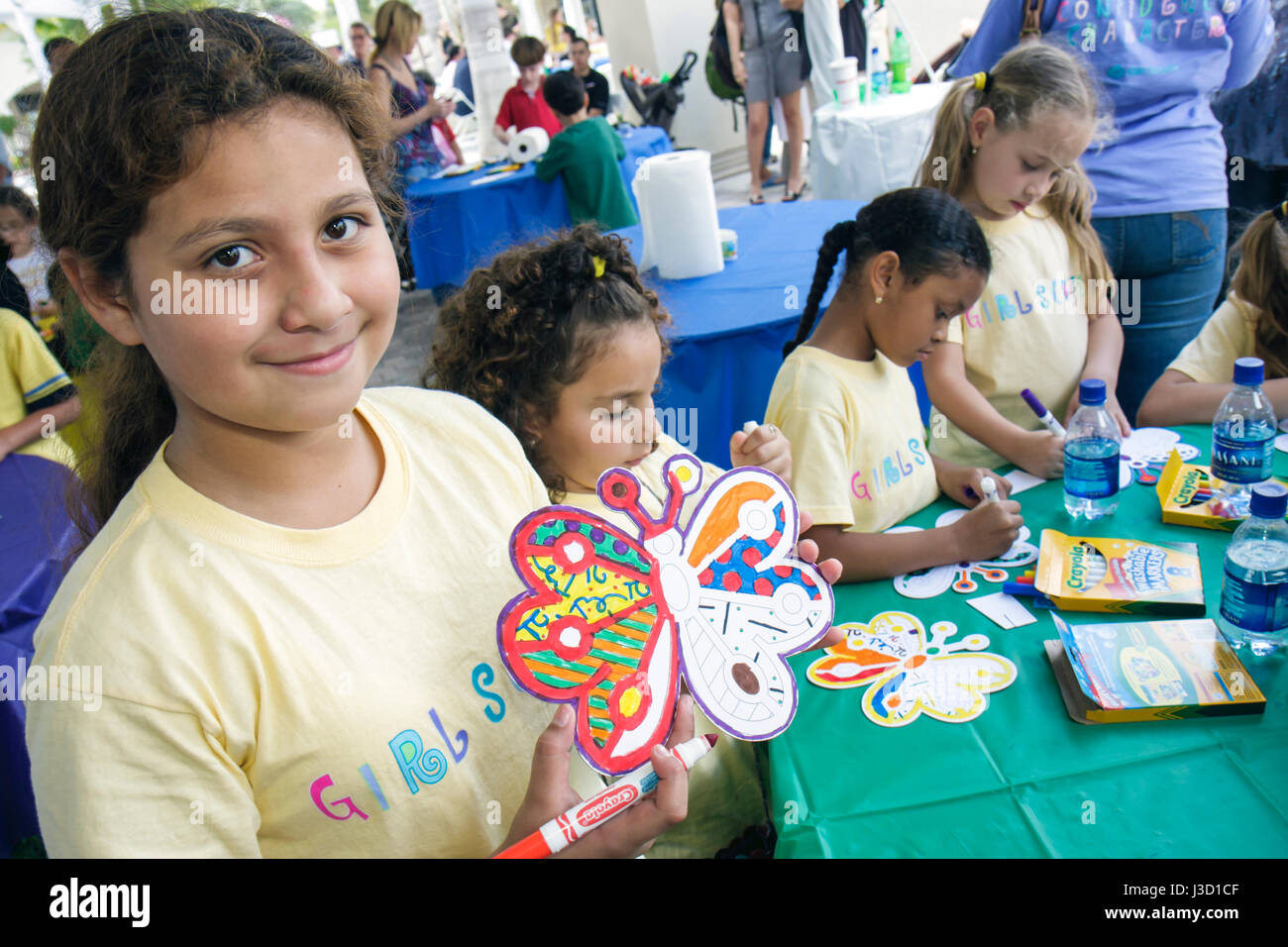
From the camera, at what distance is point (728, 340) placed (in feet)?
7.38

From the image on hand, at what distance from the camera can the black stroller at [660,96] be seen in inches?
304

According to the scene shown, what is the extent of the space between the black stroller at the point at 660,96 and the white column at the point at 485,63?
2229mm

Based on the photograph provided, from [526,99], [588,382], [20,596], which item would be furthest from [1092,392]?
[526,99]

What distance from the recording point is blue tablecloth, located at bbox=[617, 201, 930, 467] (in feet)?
7.39

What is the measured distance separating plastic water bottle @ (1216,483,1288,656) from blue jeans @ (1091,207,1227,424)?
51.0 inches

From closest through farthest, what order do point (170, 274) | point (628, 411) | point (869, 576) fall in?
point (170, 274)
point (628, 411)
point (869, 576)

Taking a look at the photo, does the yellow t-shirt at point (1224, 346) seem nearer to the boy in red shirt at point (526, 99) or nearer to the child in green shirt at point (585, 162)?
the child in green shirt at point (585, 162)

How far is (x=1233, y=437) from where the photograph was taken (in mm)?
1351

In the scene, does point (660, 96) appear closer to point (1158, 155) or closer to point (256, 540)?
point (1158, 155)

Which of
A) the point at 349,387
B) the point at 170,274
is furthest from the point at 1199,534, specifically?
the point at 170,274

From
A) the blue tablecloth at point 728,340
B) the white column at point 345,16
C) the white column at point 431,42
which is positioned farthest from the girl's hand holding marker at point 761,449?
the white column at point 345,16
